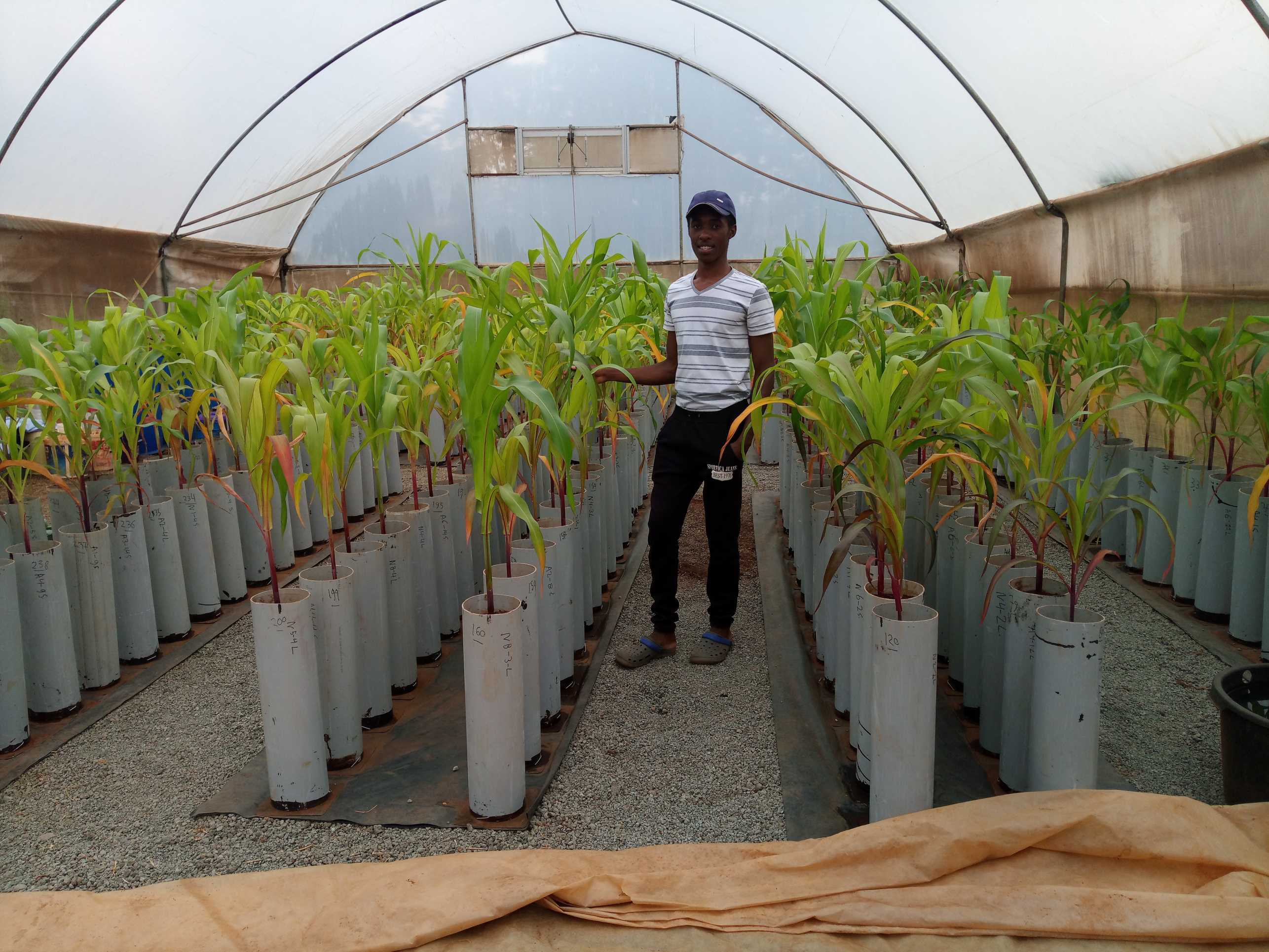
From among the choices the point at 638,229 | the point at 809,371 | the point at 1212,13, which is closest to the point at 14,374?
the point at 809,371

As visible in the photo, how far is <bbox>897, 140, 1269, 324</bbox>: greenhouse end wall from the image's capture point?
8.75 ft

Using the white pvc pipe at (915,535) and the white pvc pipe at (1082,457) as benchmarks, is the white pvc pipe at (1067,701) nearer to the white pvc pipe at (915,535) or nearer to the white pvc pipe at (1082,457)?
the white pvc pipe at (915,535)

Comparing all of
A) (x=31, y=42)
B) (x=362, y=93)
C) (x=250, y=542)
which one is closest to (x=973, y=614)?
(x=250, y=542)

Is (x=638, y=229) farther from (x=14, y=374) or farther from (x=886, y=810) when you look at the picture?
(x=886, y=810)

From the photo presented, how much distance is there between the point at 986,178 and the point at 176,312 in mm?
3992

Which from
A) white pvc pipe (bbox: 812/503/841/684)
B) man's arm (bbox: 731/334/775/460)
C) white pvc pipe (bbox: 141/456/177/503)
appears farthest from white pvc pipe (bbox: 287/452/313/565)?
white pvc pipe (bbox: 812/503/841/684)

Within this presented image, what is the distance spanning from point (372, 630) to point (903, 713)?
3.71ft

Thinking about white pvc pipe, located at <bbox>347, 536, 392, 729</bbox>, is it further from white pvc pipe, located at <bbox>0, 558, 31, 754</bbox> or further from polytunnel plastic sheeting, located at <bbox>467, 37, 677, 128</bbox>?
polytunnel plastic sheeting, located at <bbox>467, 37, 677, 128</bbox>

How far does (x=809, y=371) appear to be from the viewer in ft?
5.13

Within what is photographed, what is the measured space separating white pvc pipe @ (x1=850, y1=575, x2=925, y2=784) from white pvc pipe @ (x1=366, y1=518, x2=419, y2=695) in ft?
3.49

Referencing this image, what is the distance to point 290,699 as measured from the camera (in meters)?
1.65

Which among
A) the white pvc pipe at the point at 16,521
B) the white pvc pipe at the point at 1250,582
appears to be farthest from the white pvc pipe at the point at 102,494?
the white pvc pipe at the point at 1250,582

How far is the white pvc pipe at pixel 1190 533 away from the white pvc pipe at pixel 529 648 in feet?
6.46

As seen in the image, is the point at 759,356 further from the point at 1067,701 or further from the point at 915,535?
the point at 1067,701
